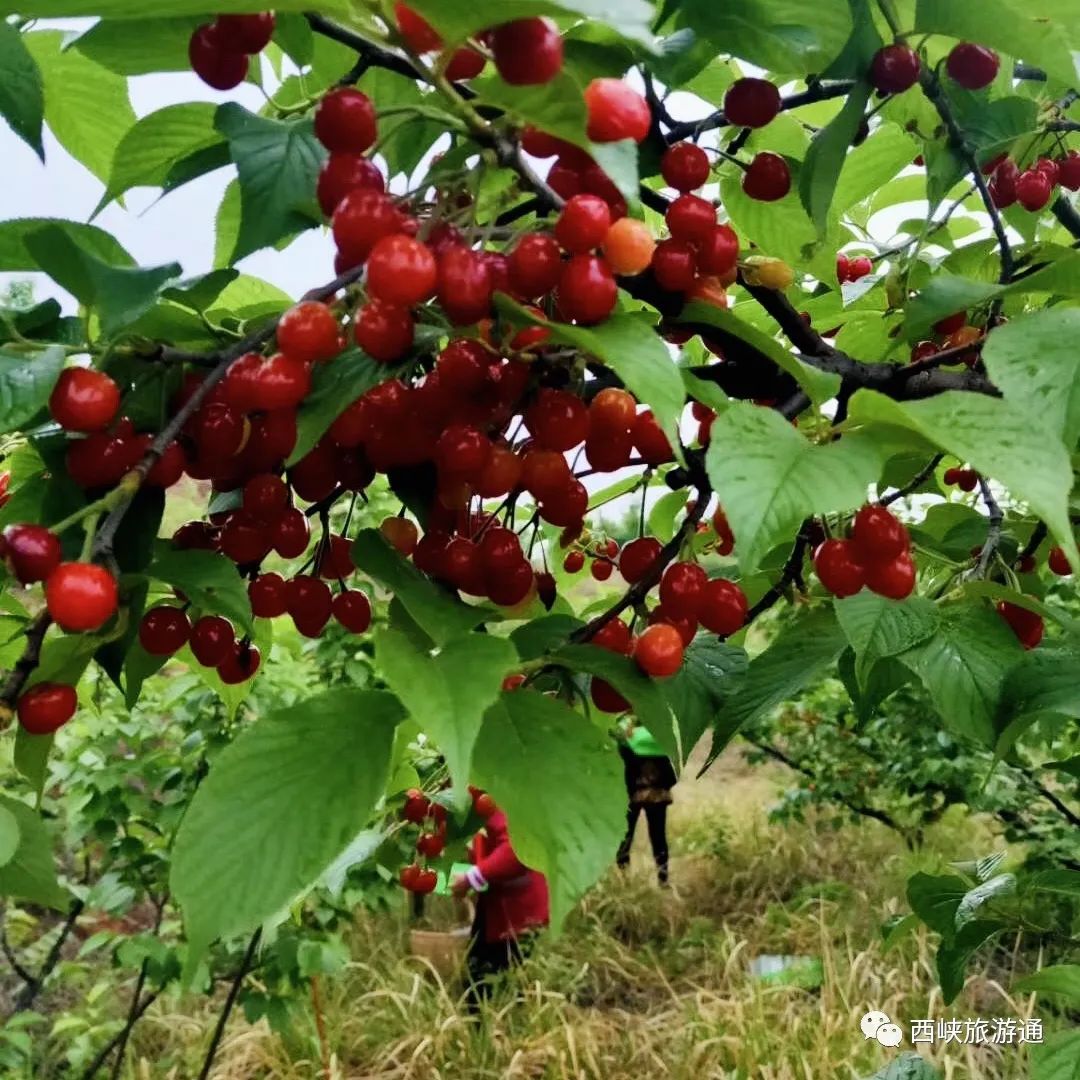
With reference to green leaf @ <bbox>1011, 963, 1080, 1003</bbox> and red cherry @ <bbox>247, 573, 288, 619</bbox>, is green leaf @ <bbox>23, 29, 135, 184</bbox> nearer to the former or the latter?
red cherry @ <bbox>247, 573, 288, 619</bbox>

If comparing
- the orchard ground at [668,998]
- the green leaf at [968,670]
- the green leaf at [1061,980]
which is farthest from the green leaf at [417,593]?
the orchard ground at [668,998]

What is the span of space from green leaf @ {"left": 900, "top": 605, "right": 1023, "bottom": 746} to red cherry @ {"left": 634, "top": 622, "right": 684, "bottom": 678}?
13 centimetres

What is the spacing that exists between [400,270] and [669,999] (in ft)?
8.11

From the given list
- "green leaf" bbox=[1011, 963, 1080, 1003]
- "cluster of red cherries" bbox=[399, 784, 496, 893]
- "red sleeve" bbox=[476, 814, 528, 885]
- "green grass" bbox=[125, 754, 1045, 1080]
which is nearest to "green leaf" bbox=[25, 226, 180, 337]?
"cluster of red cherries" bbox=[399, 784, 496, 893]

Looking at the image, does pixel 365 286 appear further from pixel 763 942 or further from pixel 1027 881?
pixel 763 942

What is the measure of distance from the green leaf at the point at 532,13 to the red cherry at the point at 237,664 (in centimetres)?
31

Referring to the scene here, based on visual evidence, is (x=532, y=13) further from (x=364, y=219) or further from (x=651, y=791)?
(x=651, y=791)

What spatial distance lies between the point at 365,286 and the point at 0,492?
0.26 m

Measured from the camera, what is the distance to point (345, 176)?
0.33m

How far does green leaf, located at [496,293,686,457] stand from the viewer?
0.99ft

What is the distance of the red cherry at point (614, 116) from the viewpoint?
→ 31 cm

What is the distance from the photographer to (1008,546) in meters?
0.64

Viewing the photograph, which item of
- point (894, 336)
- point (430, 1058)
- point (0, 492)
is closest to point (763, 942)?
point (430, 1058)

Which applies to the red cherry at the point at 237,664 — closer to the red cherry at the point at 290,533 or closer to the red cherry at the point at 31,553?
the red cherry at the point at 290,533
